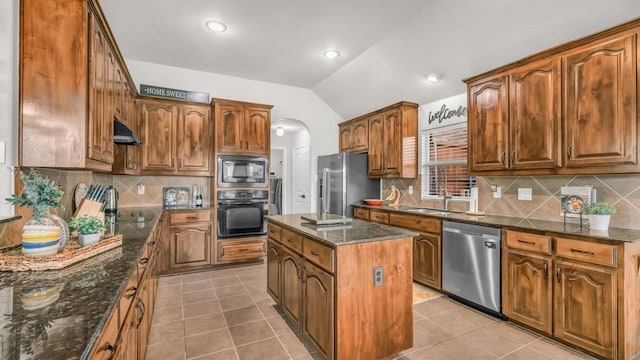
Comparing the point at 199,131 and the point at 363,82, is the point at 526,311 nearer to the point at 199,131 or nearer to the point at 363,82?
the point at 363,82

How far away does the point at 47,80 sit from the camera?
1.72 meters

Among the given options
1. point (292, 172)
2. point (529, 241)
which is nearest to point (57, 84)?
point (529, 241)

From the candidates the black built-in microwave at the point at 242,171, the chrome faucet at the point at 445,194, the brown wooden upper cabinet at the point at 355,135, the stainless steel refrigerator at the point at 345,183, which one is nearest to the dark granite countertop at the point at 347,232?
the chrome faucet at the point at 445,194

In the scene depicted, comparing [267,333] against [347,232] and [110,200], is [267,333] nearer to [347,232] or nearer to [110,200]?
[347,232]

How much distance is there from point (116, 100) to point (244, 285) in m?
2.43

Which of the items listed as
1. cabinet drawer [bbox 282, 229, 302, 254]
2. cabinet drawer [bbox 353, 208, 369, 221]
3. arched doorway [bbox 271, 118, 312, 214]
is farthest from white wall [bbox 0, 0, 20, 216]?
arched doorway [bbox 271, 118, 312, 214]

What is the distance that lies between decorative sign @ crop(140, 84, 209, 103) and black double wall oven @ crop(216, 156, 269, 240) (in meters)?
1.08

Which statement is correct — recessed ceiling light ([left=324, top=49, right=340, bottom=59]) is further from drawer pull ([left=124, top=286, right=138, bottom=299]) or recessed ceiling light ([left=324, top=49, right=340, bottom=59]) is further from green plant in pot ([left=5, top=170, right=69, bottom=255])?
drawer pull ([left=124, top=286, right=138, bottom=299])

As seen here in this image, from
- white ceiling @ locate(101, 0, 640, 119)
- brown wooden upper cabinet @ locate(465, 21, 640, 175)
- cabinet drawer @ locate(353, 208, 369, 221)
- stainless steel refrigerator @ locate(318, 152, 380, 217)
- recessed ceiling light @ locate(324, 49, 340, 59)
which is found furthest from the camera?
stainless steel refrigerator @ locate(318, 152, 380, 217)

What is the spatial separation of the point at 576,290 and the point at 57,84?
379 centimetres

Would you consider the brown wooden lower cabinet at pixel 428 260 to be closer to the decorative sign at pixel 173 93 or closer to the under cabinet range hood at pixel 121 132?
the under cabinet range hood at pixel 121 132

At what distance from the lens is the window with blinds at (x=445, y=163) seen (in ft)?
12.7

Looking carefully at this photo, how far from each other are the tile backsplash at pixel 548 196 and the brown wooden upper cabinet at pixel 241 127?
2670 millimetres

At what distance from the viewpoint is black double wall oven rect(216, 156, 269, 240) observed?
4246 millimetres
